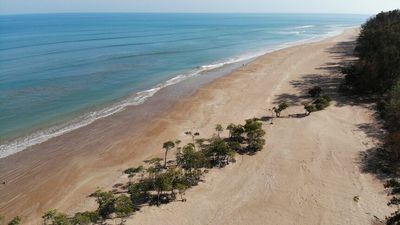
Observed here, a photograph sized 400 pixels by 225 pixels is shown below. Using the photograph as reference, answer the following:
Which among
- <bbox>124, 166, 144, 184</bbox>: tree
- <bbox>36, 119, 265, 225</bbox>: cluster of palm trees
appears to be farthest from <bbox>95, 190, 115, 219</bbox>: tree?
<bbox>124, 166, 144, 184</bbox>: tree

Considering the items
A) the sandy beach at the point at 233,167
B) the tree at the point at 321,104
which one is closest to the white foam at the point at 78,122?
the sandy beach at the point at 233,167

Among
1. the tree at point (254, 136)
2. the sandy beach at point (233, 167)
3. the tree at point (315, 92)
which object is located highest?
the tree at point (315, 92)

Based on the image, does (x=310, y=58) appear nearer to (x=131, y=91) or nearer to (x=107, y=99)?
(x=131, y=91)

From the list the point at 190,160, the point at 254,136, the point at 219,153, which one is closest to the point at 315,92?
the point at 254,136

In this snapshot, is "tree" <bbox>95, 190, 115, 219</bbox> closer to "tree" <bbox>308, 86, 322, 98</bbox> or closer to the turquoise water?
the turquoise water

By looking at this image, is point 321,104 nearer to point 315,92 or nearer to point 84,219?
point 315,92

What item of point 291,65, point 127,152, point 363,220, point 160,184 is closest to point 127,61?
point 291,65

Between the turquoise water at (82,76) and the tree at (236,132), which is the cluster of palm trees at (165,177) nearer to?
the tree at (236,132)
